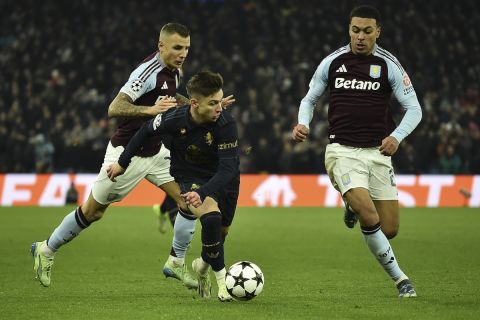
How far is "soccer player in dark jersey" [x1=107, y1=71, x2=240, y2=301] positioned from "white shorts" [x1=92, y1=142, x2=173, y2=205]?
75 centimetres

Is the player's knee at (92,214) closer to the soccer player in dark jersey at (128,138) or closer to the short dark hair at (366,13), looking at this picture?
the soccer player in dark jersey at (128,138)

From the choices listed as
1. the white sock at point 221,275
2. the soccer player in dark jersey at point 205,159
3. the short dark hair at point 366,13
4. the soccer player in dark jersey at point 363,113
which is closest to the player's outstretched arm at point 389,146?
the soccer player in dark jersey at point 363,113

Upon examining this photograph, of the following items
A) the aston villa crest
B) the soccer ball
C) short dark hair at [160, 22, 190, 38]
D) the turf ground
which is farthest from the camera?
short dark hair at [160, 22, 190, 38]

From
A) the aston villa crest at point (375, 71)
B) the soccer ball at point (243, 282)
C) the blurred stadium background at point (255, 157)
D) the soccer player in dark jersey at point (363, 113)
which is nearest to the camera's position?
the soccer ball at point (243, 282)

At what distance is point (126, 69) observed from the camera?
26.1 metres

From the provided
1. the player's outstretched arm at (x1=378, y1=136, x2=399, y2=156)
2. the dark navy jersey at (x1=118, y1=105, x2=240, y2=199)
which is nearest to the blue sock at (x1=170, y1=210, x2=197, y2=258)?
the dark navy jersey at (x1=118, y1=105, x2=240, y2=199)

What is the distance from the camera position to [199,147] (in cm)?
745

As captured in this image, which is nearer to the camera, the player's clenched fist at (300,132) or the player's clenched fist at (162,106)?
the player's clenched fist at (300,132)

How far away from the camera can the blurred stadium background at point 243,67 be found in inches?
884

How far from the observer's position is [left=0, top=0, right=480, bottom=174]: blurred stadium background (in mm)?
22453

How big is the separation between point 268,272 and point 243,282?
256 cm

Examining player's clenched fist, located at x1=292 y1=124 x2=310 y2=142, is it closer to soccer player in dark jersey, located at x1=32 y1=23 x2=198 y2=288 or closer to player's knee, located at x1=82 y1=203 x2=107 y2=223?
soccer player in dark jersey, located at x1=32 y1=23 x2=198 y2=288

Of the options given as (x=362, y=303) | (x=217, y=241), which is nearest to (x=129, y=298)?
(x=217, y=241)

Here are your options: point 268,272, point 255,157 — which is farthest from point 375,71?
point 255,157
